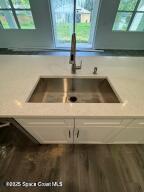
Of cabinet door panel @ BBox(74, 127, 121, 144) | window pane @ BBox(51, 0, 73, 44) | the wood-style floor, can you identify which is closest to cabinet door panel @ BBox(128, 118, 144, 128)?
cabinet door panel @ BBox(74, 127, 121, 144)

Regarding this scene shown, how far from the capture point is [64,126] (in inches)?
40.6

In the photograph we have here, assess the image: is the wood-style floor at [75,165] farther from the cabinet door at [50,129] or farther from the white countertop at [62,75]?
the white countertop at [62,75]

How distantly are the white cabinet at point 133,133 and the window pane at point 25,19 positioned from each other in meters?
4.43

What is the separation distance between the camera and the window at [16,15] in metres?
3.54

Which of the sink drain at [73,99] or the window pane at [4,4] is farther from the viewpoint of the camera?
the window pane at [4,4]

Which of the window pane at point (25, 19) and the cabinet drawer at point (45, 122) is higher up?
the window pane at point (25, 19)

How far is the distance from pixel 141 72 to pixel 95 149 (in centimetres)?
113

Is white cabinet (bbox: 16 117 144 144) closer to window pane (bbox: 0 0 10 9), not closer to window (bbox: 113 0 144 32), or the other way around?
window (bbox: 113 0 144 32)

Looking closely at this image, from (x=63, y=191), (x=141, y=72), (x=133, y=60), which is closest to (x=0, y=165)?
(x=63, y=191)

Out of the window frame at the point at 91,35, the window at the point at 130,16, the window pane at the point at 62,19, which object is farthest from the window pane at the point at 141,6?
the window pane at the point at 62,19

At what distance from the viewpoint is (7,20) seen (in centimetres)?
397

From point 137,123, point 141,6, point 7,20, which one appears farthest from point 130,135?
point 7,20

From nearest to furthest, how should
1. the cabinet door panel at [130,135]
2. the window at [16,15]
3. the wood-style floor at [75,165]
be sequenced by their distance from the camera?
1. the cabinet door panel at [130,135]
2. the wood-style floor at [75,165]
3. the window at [16,15]

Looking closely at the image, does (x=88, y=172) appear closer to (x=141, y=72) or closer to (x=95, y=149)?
(x=95, y=149)
